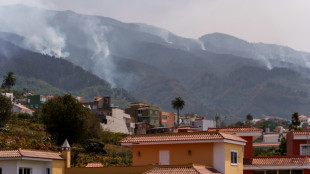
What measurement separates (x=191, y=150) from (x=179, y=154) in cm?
106

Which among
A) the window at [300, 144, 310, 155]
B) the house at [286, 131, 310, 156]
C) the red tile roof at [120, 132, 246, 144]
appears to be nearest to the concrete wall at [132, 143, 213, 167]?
the red tile roof at [120, 132, 246, 144]

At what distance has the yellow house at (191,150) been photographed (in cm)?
4916

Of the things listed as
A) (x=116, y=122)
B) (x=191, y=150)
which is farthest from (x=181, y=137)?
(x=116, y=122)

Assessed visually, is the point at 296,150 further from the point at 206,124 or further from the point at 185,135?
the point at 206,124

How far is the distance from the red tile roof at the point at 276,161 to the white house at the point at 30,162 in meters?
16.3

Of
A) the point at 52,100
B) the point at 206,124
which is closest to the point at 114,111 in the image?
the point at 206,124

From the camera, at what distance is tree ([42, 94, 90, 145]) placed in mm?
101938

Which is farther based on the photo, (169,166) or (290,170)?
(290,170)

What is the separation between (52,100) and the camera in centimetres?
10881

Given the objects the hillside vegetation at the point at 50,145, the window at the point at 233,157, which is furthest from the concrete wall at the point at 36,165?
the hillside vegetation at the point at 50,145

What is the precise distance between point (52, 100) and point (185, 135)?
61331 mm

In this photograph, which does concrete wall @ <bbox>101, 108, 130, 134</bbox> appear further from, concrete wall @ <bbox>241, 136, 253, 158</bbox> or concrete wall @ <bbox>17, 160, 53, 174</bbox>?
concrete wall @ <bbox>17, 160, 53, 174</bbox>

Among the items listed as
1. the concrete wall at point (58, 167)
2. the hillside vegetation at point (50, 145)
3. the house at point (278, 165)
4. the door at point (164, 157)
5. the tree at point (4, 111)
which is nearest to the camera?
the door at point (164, 157)

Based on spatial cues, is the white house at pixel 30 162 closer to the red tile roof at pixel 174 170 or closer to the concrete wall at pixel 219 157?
the red tile roof at pixel 174 170
